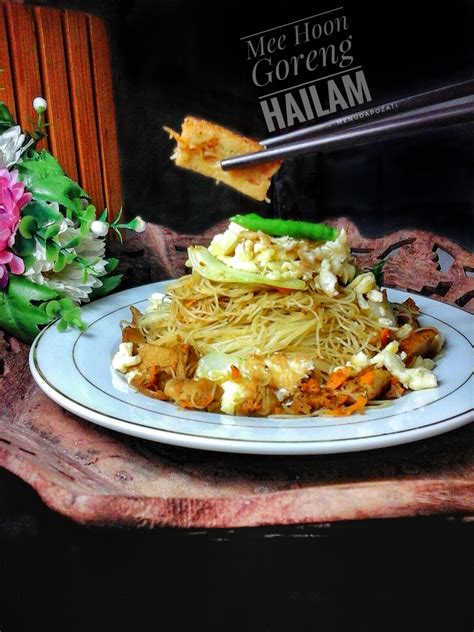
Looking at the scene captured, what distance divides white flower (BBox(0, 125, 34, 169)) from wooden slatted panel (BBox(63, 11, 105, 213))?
54cm

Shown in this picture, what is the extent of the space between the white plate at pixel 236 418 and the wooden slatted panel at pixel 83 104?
3.27ft

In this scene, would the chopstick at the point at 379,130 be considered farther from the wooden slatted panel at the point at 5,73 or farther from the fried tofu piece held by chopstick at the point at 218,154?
the wooden slatted panel at the point at 5,73

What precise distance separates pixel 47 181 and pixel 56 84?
58 centimetres

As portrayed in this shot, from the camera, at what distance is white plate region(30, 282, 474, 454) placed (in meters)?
1.14

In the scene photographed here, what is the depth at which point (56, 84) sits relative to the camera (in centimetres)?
232

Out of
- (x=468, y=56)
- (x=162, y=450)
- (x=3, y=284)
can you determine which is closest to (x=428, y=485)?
(x=162, y=450)

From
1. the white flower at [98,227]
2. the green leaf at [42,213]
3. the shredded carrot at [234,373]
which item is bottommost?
the shredded carrot at [234,373]

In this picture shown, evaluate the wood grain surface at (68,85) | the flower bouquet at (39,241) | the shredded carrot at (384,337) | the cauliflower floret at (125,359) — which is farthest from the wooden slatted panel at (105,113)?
the shredded carrot at (384,337)

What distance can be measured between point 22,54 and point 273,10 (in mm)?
815

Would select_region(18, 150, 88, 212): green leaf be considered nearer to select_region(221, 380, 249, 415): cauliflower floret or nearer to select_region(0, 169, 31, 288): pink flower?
select_region(0, 169, 31, 288): pink flower

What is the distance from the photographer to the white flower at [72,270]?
72.2 inches

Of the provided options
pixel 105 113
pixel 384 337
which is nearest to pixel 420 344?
pixel 384 337

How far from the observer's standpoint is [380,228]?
2.45m

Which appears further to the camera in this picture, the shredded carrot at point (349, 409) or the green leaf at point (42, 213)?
the green leaf at point (42, 213)
